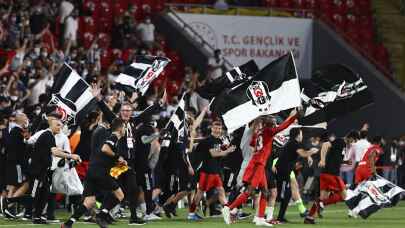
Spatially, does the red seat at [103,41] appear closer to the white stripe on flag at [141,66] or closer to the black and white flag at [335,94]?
the white stripe on flag at [141,66]

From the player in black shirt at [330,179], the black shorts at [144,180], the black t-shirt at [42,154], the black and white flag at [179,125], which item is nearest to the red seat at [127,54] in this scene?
the black and white flag at [179,125]

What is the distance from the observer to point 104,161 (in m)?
17.1

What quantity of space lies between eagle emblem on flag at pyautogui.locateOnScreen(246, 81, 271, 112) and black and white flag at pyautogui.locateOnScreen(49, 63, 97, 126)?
Answer: 288 cm

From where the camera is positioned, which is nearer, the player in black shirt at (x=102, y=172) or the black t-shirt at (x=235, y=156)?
the player in black shirt at (x=102, y=172)

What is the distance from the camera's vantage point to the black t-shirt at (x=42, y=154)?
757 inches

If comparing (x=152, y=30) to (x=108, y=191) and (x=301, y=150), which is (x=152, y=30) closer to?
(x=301, y=150)

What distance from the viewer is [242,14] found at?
36.2 metres

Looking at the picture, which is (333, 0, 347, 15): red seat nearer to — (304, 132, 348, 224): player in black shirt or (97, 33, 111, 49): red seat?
(97, 33, 111, 49): red seat

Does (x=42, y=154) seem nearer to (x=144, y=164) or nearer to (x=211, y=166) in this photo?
(x=144, y=164)

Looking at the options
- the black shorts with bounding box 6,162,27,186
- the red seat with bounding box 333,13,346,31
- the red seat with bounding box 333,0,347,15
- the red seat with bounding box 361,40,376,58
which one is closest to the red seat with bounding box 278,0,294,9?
the red seat with bounding box 333,13,346,31

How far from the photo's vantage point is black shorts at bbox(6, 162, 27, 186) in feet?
69.5

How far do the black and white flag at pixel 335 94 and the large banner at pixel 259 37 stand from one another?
14.9 m

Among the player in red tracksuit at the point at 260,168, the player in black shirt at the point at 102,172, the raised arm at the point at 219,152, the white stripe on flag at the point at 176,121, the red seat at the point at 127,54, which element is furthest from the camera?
the red seat at the point at 127,54

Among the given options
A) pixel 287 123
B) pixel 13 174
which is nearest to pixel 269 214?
pixel 287 123
